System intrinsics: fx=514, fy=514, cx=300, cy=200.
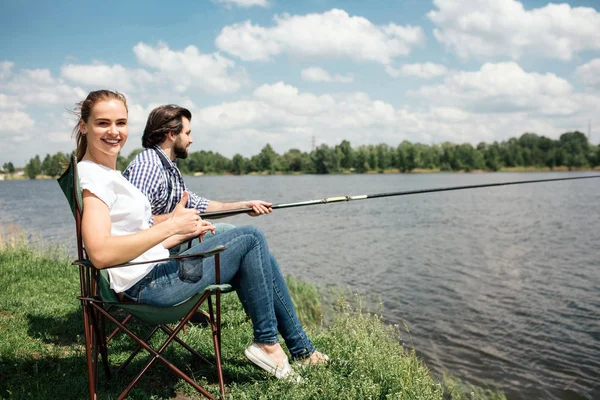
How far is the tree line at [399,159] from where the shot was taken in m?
87.8

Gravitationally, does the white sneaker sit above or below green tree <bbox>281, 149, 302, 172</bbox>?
below

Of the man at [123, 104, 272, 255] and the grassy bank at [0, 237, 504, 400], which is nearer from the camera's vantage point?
the grassy bank at [0, 237, 504, 400]

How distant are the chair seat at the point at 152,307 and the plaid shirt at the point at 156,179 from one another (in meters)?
1.10

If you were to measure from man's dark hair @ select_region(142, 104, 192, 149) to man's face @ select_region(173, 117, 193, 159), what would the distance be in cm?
4

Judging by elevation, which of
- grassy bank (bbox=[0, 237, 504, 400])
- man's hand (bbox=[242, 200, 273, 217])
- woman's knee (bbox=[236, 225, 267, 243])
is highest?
man's hand (bbox=[242, 200, 273, 217])

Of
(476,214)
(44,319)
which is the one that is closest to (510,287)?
(44,319)

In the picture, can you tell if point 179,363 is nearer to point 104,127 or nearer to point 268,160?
point 104,127

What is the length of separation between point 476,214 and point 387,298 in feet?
52.3

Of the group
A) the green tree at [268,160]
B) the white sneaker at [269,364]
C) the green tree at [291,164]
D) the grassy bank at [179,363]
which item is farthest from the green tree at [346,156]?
the white sneaker at [269,364]

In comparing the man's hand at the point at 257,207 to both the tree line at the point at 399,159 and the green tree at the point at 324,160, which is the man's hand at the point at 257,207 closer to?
the tree line at the point at 399,159

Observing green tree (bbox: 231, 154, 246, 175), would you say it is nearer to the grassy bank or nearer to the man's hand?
the grassy bank

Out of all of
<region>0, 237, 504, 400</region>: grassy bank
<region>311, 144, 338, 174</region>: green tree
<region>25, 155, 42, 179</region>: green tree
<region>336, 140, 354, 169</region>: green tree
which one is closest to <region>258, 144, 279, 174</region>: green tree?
<region>311, 144, 338, 174</region>: green tree

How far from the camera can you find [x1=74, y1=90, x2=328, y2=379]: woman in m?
2.58

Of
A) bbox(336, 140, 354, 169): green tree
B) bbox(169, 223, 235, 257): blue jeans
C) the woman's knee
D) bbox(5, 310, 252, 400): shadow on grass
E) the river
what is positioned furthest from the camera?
bbox(336, 140, 354, 169): green tree
